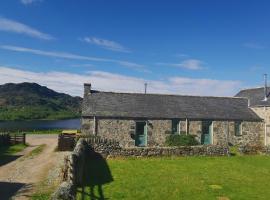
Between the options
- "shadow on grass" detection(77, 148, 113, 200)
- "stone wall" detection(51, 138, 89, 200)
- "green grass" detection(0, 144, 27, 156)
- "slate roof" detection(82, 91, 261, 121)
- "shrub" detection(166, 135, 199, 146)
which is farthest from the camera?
"slate roof" detection(82, 91, 261, 121)

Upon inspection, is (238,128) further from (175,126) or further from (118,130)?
(118,130)

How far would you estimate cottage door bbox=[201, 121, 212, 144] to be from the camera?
33219 millimetres

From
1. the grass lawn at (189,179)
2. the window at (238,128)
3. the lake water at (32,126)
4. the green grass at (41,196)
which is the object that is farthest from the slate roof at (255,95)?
the lake water at (32,126)

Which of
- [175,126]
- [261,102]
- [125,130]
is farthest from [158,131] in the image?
[261,102]

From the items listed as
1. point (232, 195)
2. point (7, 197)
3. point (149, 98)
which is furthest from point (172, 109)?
point (7, 197)

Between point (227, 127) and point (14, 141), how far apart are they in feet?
69.4

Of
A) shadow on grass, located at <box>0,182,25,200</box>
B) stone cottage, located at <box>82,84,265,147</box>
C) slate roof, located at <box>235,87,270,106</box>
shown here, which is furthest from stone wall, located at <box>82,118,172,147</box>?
shadow on grass, located at <box>0,182,25,200</box>

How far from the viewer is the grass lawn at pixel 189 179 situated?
1534 cm

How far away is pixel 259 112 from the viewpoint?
3559cm

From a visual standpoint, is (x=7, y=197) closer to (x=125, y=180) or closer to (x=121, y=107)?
(x=125, y=180)

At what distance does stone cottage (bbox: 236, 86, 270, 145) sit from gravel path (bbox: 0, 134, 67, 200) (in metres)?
21.0

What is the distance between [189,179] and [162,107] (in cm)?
1568

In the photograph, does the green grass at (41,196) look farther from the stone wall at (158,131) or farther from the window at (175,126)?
the window at (175,126)

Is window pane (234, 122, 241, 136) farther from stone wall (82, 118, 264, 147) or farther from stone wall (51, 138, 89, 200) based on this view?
stone wall (51, 138, 89, 200)
